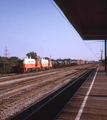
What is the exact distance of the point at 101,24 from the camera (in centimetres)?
1188

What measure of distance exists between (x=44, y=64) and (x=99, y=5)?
3215cm

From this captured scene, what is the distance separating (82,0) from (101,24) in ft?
17.7

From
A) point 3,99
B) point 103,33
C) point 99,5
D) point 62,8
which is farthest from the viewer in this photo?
point 103,33

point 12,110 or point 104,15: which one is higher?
point 104,15

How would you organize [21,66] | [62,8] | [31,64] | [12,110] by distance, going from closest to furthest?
[62,8] < [12,110] < [21,66] < [31,64]

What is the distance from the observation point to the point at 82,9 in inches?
330

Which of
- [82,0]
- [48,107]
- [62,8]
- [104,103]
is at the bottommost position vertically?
[48,107]

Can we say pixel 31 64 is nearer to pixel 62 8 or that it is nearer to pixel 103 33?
pixel 103 33

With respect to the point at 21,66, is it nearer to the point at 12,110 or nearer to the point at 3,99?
the point at 3,99

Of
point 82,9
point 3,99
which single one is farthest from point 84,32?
point 3,99

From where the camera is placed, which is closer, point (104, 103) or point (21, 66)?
point (104, 103)

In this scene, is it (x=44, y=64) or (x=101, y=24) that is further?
(x=44, y=64)

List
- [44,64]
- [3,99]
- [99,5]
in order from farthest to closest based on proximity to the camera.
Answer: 1. [44,64]
2. [3,99]
3. [99,5]

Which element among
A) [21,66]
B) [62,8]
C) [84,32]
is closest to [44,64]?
[21,66]
